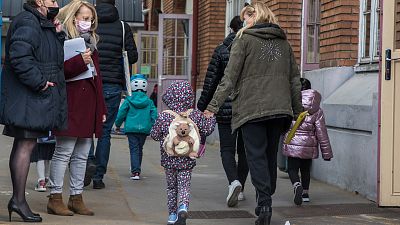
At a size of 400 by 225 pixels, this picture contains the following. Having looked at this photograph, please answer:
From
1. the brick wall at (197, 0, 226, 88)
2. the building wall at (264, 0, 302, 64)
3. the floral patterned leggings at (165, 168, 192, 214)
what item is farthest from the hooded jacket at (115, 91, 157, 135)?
the brick wall at (197, 0, 226, 88)

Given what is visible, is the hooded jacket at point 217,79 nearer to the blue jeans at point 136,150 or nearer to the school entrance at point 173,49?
the blue jeans at point 136,150

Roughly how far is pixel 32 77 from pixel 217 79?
6.81ft

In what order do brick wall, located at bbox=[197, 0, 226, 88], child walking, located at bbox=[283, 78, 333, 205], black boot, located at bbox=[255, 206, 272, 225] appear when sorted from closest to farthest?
black boot, located at bbox=[255, 206, 272, 225], child walking, located at bbox=[283, 78, 333, 205], brick wall, located at bbox=[197, 0, 226, 88]

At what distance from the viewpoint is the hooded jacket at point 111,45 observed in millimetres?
9320

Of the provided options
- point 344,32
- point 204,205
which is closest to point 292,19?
point 344,32

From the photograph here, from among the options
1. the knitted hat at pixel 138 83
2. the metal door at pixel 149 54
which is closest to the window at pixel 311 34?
the knitted hat at pixel 138 83

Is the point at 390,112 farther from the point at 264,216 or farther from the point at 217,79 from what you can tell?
the point at 217,79

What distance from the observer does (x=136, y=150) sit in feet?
34.4

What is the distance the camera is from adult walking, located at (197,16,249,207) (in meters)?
8.18

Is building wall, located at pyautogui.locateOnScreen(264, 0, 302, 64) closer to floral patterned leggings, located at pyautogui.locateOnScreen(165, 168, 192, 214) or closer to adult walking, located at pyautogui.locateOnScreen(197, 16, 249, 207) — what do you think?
adult walking, located at pyautogui.locateOnScreen(197, 16, 249, 207)

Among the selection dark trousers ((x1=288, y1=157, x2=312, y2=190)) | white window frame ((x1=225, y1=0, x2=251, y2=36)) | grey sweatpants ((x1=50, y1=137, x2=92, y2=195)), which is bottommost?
dark trousers ((x1=288, y1=157, x2=312, y2=190))

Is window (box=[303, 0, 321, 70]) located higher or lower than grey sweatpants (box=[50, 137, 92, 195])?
higher

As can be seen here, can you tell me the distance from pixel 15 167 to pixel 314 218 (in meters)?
2.63

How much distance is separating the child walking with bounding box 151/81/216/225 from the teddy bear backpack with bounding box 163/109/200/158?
75 millimetres
